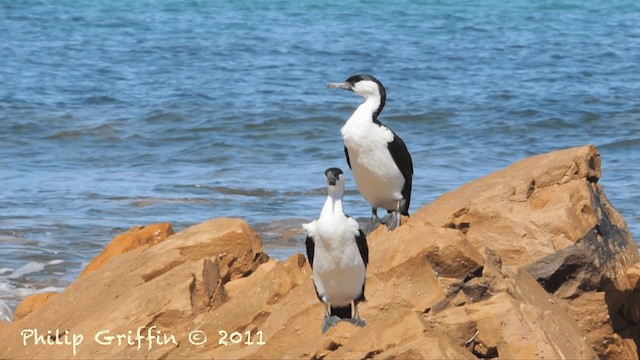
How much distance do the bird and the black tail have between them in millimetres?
1078

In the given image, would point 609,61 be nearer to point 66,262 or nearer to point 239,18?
point 239,18

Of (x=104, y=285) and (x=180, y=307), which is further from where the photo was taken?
(x=104, y=285)

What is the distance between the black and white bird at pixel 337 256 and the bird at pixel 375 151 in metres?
1.17

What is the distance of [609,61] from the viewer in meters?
25.4

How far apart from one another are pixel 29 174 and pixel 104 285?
8228mm

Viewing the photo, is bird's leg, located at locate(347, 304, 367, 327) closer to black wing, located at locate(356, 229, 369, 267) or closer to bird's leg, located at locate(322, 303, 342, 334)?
bird's leg, located at locate(322, 303, 342, 334)

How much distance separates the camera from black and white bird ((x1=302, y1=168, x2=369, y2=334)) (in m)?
6.26

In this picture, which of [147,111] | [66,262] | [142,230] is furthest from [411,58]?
[142,230]

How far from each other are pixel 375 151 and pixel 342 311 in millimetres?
1436

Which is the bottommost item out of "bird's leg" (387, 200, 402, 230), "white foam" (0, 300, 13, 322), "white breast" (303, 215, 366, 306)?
"white foam" (0, 300, 13, 322)

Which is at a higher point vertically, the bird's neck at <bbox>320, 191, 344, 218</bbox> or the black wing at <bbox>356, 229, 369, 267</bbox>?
the bird's neck at <bbox>320, 191, 344, 218</bbox>

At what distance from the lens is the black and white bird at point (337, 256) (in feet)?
20.5

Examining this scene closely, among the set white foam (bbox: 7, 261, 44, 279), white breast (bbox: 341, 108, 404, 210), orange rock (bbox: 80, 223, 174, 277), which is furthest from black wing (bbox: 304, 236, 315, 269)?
white foam (bbox: 7, 261, 44, 279)

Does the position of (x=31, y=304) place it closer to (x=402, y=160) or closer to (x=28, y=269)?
(x=28, y=269)
